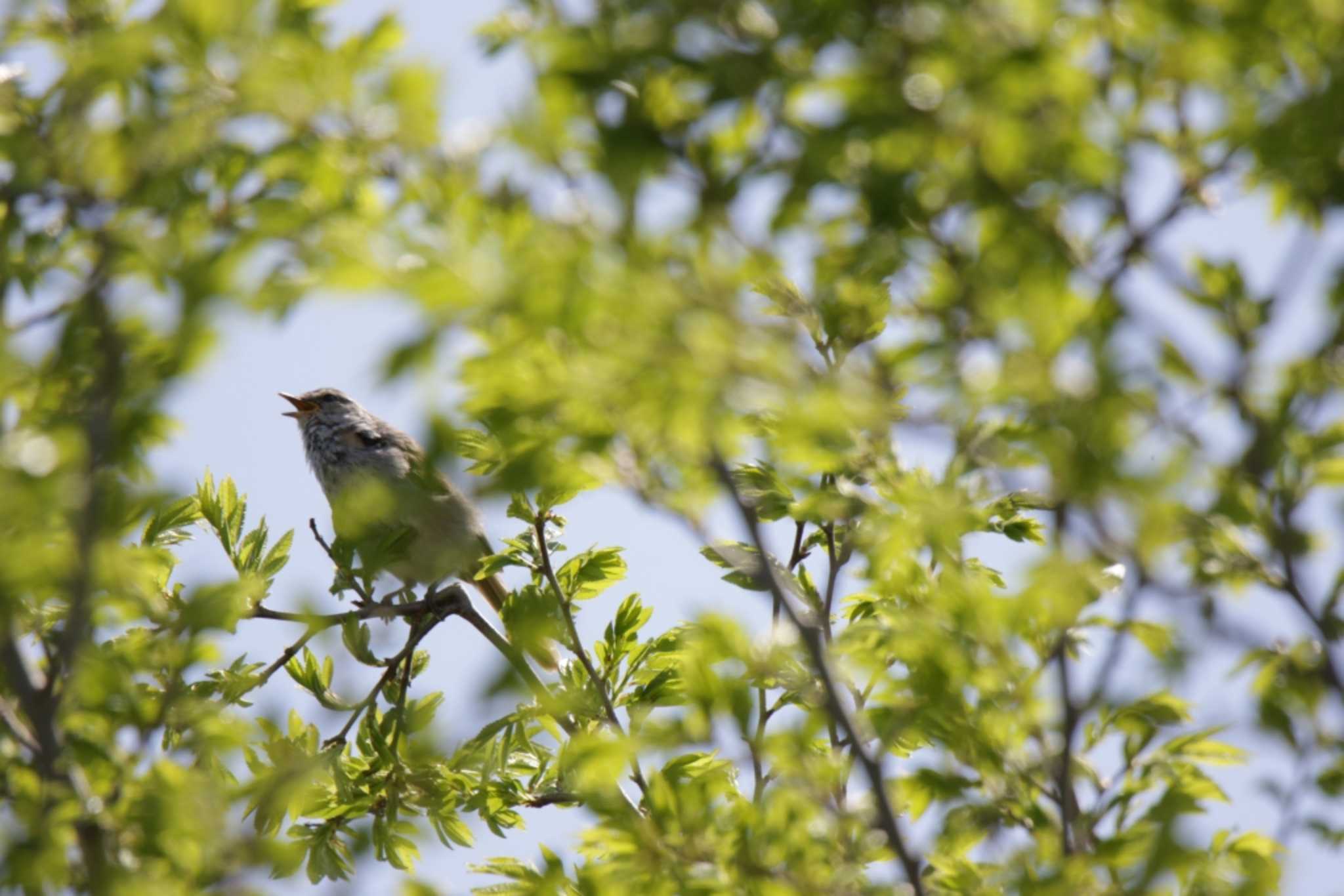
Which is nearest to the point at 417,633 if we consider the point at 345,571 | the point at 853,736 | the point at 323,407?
the point at 345,571

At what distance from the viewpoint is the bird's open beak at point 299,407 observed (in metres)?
7.59

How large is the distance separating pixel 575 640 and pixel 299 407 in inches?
166

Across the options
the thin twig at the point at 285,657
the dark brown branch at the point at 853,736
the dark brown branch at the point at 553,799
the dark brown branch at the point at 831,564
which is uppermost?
the dark brown branch at the point at 853,736

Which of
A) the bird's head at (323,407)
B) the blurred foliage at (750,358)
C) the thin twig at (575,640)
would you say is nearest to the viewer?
the blurred foliage at (750,358)

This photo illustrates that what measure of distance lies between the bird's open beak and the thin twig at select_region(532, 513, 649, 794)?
3686 millimetres

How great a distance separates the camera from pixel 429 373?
1.97 meters

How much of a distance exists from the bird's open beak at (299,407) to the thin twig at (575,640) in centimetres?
369

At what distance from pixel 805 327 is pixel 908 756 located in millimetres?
1493

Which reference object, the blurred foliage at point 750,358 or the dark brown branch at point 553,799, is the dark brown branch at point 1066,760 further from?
the dark brown branch at point 553,799

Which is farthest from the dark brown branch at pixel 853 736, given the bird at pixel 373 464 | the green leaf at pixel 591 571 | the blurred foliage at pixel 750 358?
the bird at pixel 373 464

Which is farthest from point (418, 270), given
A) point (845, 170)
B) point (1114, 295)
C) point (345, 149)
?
point (1114, 295)

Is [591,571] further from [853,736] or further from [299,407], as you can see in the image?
[299,407]

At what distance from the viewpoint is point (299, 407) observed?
304 inches

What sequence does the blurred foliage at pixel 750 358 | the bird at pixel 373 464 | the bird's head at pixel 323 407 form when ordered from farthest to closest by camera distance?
the bird's head at pixel 323 407 → the bird at pixel 373 464 → the blurred foliage at pixel 750 358
